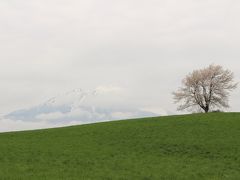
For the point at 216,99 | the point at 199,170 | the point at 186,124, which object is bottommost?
the point at 199,170

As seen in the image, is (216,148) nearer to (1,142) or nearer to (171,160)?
(171,160)

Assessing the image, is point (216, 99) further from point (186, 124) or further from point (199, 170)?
point (199, 170)

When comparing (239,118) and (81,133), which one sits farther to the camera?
(239,118)

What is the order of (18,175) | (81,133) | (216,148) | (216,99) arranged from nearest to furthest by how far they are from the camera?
(18,175) → (216,148) → (81,133) → (216,99)

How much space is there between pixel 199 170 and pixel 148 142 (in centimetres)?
1569

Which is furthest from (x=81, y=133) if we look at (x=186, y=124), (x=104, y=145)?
(x=186, y=124)

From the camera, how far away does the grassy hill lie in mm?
32500

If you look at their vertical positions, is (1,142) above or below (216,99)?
below

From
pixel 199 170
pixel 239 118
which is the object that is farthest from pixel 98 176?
pixel 239 118

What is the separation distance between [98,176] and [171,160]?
11.3 metres

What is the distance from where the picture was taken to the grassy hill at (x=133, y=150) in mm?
32500

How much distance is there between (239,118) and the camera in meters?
63.0

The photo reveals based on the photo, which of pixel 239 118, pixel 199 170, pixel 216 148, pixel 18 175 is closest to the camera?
pixel 18 175

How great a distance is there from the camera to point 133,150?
46.0 m
